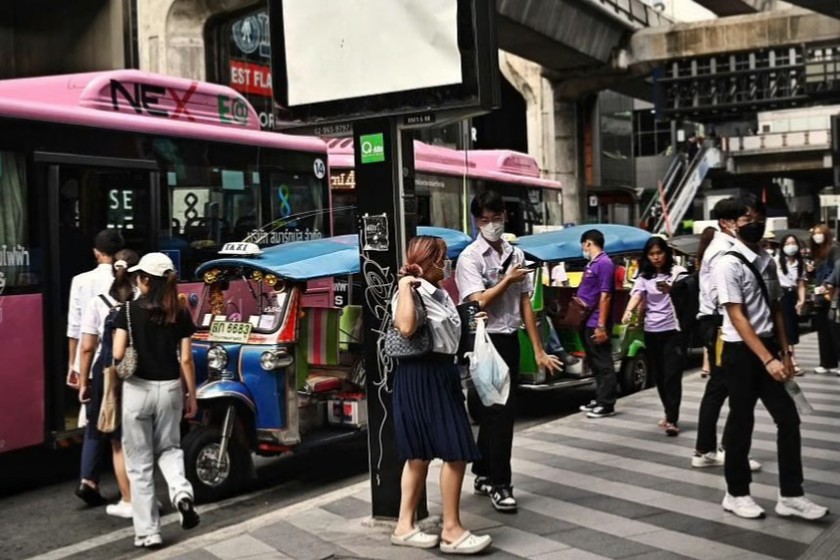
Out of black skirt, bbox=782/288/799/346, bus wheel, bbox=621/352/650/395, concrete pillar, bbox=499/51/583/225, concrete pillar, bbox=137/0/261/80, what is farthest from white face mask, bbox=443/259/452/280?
concrete pillar, bbox=499/51/583/225

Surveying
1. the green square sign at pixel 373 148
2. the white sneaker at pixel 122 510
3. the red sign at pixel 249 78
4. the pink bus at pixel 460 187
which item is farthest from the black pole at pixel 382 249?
the red sign at pixel 249 78

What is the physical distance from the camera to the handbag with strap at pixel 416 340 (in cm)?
500

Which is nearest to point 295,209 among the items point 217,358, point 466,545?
point 217,358

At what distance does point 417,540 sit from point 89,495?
295cm

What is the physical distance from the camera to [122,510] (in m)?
6.73

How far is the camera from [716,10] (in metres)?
33.8

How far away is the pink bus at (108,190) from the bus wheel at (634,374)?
3.82 m

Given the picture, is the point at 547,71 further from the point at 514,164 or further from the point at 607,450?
the point at 607,450

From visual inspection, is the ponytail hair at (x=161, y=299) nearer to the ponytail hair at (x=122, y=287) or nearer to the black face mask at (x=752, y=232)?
the ponytail hair at (x=122, y=287)

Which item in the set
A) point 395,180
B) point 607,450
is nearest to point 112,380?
point 395,180

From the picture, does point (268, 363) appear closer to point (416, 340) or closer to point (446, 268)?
point (446, 268)

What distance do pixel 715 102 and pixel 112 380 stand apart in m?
34.1

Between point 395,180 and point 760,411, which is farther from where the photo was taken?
point 760,411

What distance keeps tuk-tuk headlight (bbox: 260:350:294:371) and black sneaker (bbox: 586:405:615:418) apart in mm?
3365
